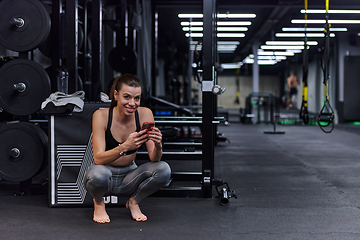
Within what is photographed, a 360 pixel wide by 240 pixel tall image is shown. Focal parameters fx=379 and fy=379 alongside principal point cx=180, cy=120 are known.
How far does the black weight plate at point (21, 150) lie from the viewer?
2932 mm

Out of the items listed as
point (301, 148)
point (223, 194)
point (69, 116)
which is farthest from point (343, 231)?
point (301, 148)

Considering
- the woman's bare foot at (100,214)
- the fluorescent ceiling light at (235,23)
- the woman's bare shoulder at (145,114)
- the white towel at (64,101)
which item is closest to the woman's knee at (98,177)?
the woman's bare foot at (100,214)

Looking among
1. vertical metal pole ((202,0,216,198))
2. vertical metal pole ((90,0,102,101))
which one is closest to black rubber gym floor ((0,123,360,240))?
vertical metal pole ((202,0,216,198))

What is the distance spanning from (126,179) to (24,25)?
1510mm

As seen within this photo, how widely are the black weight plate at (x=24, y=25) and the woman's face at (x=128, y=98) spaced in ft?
3.52

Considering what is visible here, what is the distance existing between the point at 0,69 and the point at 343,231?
2704 mm

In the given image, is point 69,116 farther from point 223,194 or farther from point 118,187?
point 223,194

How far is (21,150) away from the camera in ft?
9.64

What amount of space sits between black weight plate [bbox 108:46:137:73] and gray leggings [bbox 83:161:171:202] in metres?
3.46

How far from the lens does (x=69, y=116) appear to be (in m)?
2.74

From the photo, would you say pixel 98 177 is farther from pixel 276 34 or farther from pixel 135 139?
pixel 276 34

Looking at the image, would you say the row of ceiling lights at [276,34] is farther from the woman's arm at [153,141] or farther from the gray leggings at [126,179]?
the gray leggings at [126,179]

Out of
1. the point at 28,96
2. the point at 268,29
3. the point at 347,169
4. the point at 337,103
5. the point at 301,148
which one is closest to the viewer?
the point at 28,96

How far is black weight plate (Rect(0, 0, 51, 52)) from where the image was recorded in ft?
9.62
